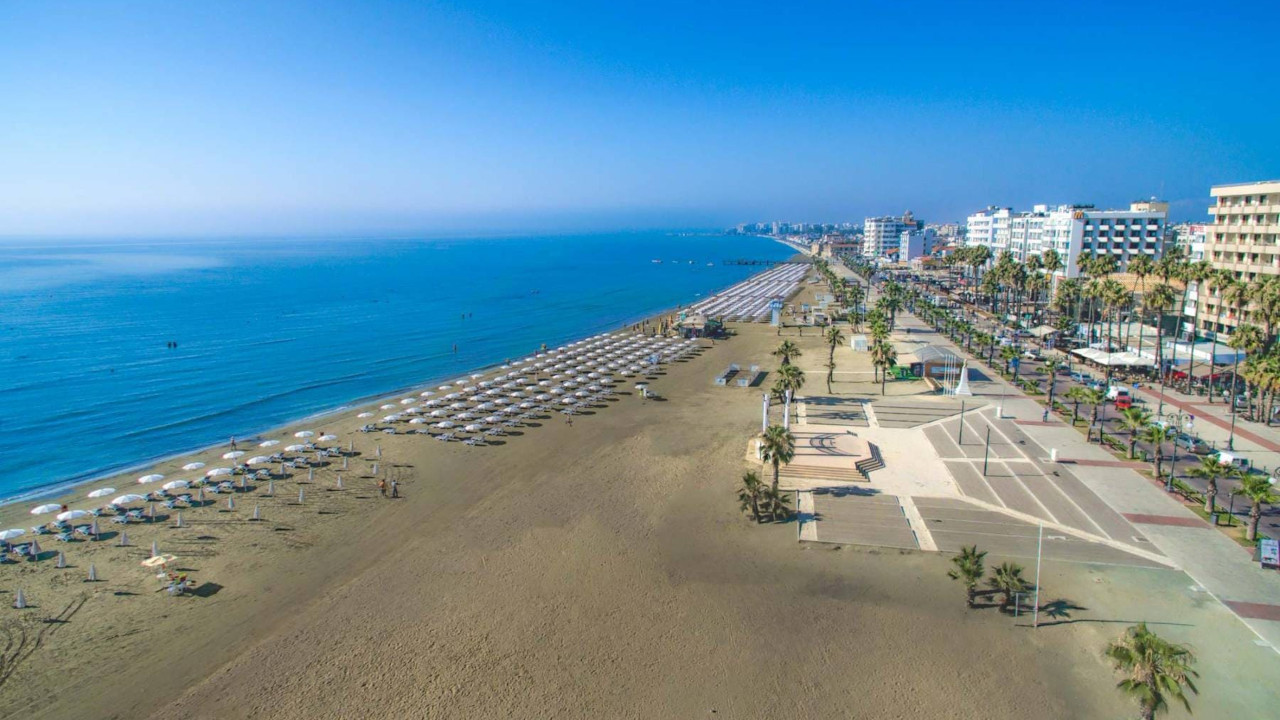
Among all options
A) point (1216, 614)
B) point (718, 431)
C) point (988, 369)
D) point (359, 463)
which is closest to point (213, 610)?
point (359, 463)

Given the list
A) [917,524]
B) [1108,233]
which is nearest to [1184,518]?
[917,524]

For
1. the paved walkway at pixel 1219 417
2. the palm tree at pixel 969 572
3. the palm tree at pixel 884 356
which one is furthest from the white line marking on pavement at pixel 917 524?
the paved walkway at pixel 1219 417

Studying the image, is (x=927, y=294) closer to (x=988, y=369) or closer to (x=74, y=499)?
(x=988, y=369)

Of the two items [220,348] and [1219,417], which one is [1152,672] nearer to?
[1219,417]

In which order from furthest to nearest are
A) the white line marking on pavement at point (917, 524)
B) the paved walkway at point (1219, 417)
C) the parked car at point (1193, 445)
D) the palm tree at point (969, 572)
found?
the paved walkway at point (1219, 417)
the parked car at point (1193, 445)
the white line marking on pavement at point (917, 524)
the palm tree at point (969, 572)

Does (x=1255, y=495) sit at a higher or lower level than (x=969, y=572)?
higher

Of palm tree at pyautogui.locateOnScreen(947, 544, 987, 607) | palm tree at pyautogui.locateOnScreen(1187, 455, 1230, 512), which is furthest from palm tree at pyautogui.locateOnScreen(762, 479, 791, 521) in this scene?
palm tree at pyautogui.locateOnScreen(1187, 455, 1230, 512)

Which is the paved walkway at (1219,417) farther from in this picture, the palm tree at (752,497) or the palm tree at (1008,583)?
the palm tree at (752,497)
